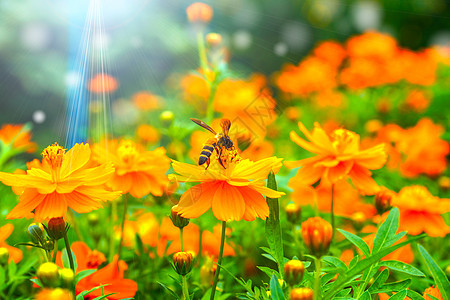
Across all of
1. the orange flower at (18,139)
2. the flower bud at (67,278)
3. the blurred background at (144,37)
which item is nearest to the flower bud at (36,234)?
the flower bud at (67,278)

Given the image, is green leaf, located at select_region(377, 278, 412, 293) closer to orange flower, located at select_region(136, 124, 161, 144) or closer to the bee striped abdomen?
the bee striped abdomen

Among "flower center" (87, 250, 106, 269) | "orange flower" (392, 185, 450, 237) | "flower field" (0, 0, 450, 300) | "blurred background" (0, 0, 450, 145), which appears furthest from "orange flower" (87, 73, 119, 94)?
"orange flower" (392, 185, 450, 237)

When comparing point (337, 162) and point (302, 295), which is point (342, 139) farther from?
point (302, 295)

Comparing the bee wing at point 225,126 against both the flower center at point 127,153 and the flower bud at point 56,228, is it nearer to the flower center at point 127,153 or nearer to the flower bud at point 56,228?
the flower center at point 127,153

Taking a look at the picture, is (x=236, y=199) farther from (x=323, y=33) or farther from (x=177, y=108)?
(x=323, y=33)

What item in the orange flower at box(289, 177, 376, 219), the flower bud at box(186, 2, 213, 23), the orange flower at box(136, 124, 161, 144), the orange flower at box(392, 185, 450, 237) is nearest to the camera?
the orange flower at box(392, 185, 450, 237)

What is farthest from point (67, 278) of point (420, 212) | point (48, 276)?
point (420, 212)
